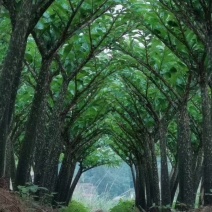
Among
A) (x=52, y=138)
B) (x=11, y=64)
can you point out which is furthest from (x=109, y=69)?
(x=11, y=64)

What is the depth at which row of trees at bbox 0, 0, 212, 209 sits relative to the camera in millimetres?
7539

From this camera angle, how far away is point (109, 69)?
14.2m

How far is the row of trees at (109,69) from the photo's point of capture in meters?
7.54

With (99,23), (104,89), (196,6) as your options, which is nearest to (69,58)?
(99,23)

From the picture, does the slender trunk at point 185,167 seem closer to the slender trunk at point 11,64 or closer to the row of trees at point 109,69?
the row of trees at point 109,69

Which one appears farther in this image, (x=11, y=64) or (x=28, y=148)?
(x=28, y=148)

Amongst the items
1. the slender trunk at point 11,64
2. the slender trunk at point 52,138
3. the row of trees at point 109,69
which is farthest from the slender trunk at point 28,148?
the slender trunk at point 52,138

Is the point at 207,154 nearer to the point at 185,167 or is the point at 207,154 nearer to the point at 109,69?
the point at 185,167

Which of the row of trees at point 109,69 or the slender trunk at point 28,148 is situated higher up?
the row of trees at point 109,69

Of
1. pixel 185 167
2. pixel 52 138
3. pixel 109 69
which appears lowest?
pixel 185 167

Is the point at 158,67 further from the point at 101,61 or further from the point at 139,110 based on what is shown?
the point at 139,110

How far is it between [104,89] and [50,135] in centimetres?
632

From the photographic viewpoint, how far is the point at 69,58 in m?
11.8

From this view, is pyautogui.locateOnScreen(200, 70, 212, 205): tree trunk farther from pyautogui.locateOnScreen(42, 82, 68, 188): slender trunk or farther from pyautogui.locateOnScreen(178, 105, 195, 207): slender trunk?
pyautogui.locateOnScreen(42, 82, 68, 188): slender trunk
